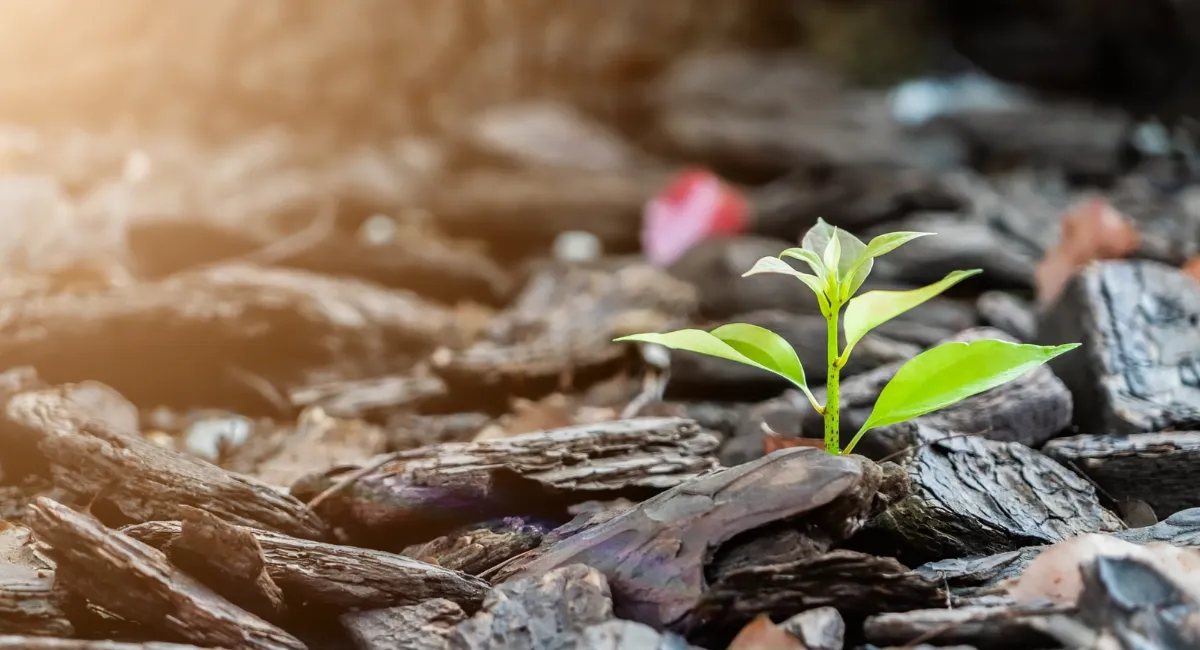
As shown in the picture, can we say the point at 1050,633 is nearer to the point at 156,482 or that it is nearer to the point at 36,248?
the point at 156,482

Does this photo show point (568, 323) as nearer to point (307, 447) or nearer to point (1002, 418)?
point (307, 447)

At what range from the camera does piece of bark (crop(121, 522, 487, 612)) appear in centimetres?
93

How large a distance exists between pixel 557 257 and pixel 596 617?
1867 mm

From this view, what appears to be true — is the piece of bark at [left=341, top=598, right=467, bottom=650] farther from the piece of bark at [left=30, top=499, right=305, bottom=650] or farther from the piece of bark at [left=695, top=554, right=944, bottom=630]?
the piece of bark at [left=695, top=554, right=944, bottom=630]

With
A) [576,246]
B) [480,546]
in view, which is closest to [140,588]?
[480,546]

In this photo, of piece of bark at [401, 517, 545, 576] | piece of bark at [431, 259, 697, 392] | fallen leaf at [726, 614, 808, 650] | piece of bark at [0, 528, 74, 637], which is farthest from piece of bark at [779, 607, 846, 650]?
piece of bark at [431, 259, 697, 392]

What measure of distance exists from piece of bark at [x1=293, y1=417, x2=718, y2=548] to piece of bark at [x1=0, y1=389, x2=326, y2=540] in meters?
0.07

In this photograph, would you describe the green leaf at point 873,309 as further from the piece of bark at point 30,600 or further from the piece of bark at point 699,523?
the piece of bark at point 30,600

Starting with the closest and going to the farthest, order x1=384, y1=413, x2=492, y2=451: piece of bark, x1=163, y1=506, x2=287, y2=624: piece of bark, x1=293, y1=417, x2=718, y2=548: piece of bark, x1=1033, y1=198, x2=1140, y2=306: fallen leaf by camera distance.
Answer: x1=163, y1=506, x2=287, y2=624: piece of bark → x1=293, y1=417, x2=718, y2=548: piece of bark → x1=384, y1=413, x2=492, y2=451: piece of bark → x1=1033, y1=198, x2=1140, y2=306: fallen leaf

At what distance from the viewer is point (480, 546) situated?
1.04 meters

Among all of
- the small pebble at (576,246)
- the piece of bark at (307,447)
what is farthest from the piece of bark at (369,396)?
the small pebble at (576,246)

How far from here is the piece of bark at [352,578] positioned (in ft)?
3.06

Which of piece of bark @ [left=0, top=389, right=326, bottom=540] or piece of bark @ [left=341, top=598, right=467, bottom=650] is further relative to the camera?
piece of bark @ [left=0, top=389, right=326, bottom=540]

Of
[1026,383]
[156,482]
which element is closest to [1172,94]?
[1026,383]
